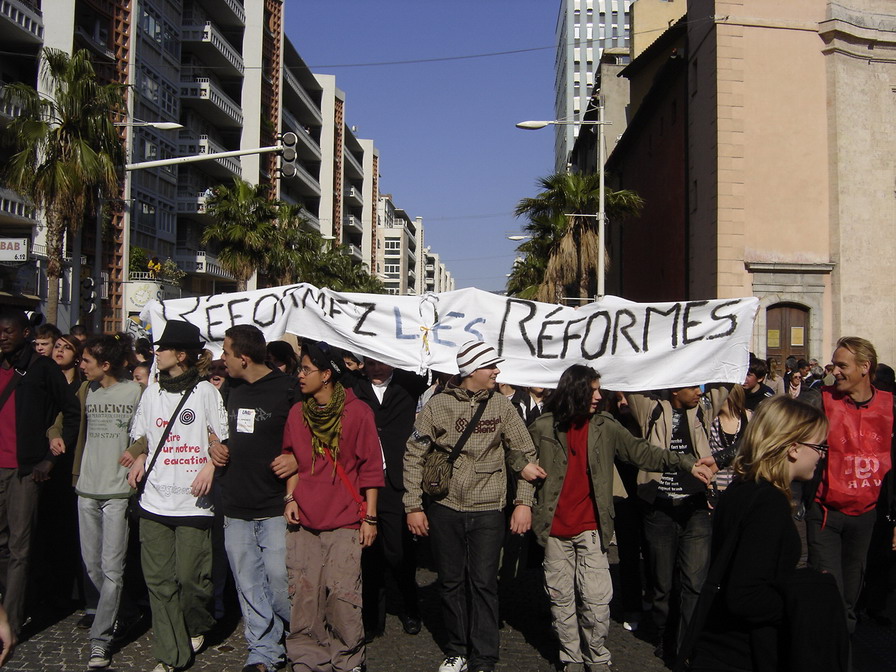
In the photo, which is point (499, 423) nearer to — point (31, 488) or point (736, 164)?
point (31, 488)

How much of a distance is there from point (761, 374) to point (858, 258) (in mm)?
17784

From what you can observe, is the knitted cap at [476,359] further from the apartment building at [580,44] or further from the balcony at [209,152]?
the apartment building at [580,44]

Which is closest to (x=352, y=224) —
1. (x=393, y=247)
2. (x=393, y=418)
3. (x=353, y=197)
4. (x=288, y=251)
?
(x=353, y=197)

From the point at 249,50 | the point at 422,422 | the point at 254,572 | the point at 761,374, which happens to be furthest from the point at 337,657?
the point at 249,50

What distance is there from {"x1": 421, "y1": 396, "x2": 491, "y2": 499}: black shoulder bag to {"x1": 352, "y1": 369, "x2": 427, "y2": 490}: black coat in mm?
768

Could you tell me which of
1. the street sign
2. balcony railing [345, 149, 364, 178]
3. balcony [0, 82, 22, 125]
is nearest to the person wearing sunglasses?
the street sign

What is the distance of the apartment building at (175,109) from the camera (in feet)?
106

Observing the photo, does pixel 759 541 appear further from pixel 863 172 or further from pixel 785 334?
pixel 863 172

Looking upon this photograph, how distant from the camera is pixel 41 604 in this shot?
23.5 ft

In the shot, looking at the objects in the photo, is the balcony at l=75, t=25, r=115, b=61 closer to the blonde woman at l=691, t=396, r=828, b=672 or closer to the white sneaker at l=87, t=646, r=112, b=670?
the white sneaker at l=87, t=646, r=112, b=670

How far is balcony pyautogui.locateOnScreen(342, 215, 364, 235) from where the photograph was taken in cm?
8892

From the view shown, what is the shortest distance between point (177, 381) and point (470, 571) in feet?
7.21

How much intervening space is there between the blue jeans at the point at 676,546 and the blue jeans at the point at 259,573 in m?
2.46

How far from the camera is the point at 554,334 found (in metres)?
7.51
